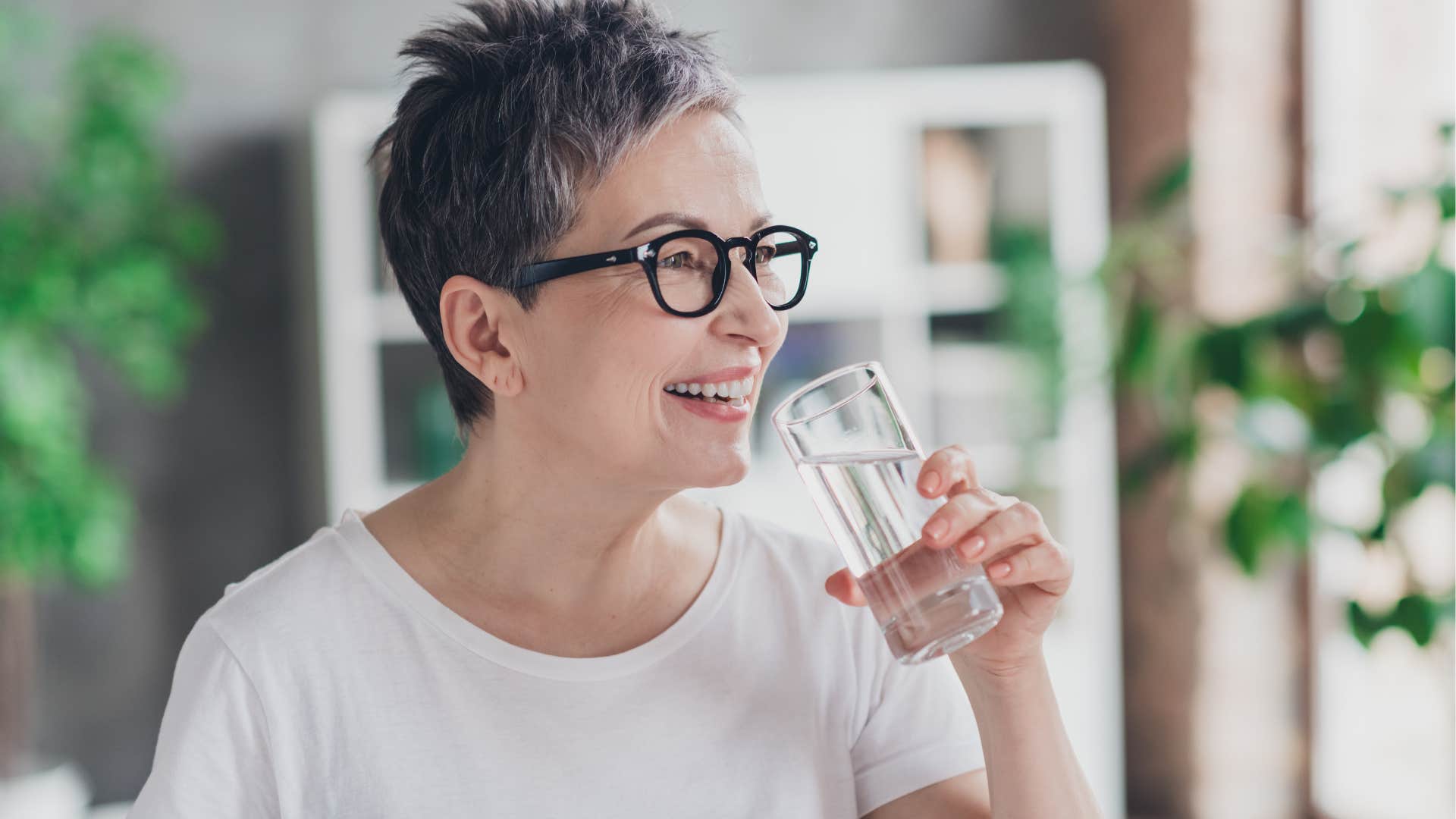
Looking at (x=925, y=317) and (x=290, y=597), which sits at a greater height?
(x=925, y=317)

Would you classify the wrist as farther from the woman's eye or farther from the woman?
the woman's eye

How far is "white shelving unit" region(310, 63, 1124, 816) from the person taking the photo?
11.0 feet

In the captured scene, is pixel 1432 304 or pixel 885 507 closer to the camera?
pixel 885 507

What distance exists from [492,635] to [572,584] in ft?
0.30

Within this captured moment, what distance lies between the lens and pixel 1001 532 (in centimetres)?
97

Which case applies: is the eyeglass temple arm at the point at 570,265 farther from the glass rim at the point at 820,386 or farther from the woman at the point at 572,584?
→ the glass rim at the point at 820,386

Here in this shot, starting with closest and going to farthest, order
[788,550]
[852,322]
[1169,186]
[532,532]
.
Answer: [532,532]
[788,550]
[1169,186]
[852,322]

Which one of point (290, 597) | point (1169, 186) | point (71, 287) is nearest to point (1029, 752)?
point (290, 597)

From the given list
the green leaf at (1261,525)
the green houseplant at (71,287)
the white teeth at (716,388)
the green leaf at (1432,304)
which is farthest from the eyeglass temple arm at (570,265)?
the green houseplant at (71,287)

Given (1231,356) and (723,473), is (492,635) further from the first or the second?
(1231,356)

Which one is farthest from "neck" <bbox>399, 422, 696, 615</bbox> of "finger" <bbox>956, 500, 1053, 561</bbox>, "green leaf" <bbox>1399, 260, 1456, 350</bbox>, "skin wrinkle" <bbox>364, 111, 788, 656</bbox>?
"green leaf" <bbox>1399, 260, 1456, 350</bbox>

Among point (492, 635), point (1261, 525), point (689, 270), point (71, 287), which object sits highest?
point (71, 287)

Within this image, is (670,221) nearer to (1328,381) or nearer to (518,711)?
(518,711)

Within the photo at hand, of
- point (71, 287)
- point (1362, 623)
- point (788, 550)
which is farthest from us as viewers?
point (71, 287)
